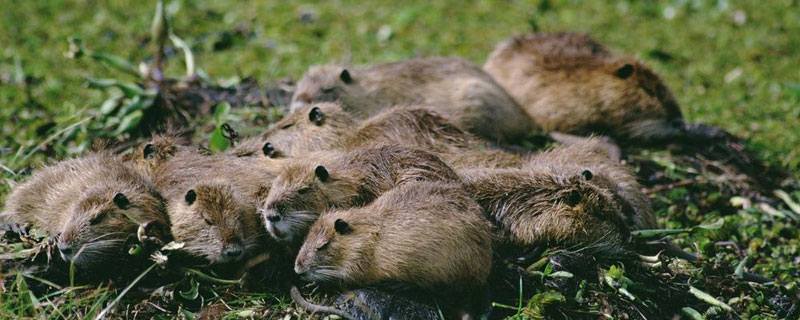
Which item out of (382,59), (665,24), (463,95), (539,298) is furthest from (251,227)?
(665,24)

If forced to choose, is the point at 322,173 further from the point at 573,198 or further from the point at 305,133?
the point at 573,198

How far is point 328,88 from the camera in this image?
6535 mm

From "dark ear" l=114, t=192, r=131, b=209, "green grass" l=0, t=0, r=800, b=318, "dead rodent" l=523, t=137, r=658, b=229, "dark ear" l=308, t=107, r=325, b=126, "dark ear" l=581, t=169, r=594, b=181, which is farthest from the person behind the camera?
"green grass" l=0, t=0, r=800, b=318

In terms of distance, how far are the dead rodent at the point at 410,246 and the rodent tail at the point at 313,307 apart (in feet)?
0.45

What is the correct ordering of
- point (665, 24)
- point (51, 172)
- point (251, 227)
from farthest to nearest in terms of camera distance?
point (665, 24), point (51, 172), point (251, 227)

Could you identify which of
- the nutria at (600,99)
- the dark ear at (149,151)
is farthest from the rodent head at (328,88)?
the dark ear at (149,151)

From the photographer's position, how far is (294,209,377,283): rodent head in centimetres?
389

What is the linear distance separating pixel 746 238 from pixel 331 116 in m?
3.01

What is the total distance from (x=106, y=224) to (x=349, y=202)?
1.24 meters

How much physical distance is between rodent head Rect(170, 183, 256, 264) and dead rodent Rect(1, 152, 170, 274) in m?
0.18

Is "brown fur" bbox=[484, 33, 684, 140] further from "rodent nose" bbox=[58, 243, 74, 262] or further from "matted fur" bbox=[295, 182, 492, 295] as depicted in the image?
"rodent nose" bbox=[58, 243, 74, 262]

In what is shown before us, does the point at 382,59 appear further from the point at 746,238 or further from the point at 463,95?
the point at 746,238

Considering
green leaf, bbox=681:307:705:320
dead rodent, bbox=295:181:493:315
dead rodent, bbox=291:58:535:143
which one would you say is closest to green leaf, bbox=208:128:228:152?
dead rodent, bbox=291:58:535:143

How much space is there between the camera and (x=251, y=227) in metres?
4.16
